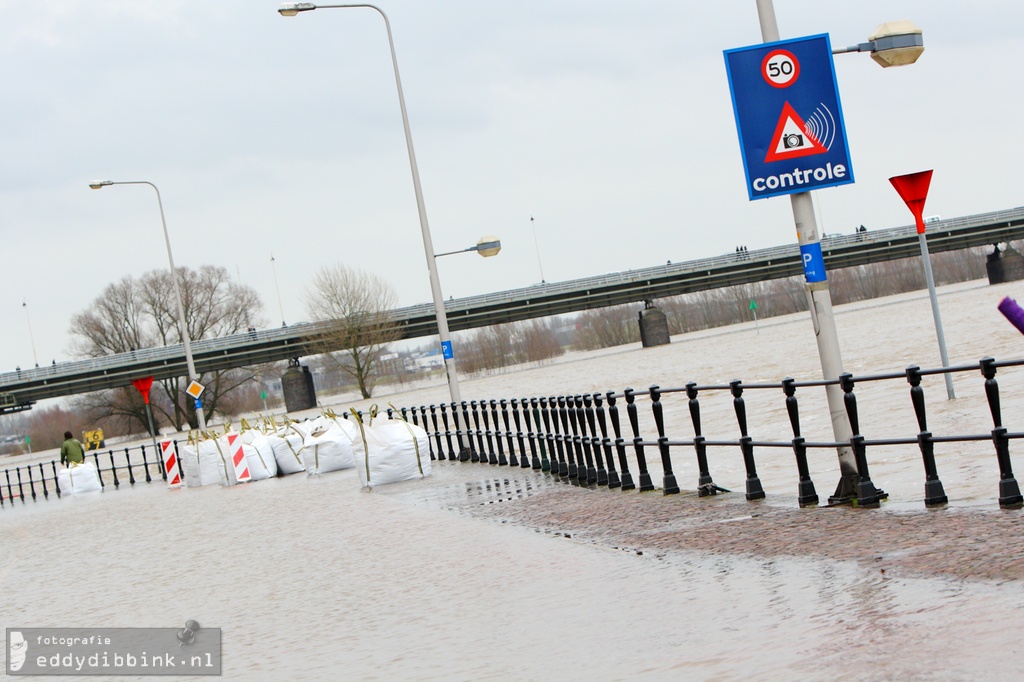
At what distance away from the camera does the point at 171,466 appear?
1037 inches

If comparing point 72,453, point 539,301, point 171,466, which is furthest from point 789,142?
point 539,301

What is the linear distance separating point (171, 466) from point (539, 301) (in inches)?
2711

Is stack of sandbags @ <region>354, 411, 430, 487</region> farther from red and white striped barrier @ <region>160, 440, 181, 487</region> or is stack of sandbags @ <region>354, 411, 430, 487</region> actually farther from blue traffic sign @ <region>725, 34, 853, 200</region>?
blue traffic sign @ <region>725, 34, 853, 200</region>

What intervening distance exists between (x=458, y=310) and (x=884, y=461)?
77.3 m

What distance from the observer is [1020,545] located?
21.4 ft

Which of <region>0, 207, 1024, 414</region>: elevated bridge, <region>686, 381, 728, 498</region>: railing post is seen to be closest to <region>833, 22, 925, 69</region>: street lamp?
<region>686, 381, 728, 498</region>: railing post

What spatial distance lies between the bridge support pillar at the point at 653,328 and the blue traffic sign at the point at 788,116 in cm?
8727

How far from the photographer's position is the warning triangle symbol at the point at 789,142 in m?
9.77

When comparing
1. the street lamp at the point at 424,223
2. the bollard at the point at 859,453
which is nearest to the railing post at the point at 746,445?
the bollard at the point at 859,453

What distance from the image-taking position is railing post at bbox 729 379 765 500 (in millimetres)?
9969

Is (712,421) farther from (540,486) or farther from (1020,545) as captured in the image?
(1020,545)

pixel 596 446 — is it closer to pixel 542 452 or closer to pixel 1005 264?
pixel 542 452

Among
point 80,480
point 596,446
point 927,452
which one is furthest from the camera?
point 80,480

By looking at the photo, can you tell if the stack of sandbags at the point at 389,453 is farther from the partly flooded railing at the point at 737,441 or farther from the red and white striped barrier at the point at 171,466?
the red and white striped barrier at the point at 171,466
